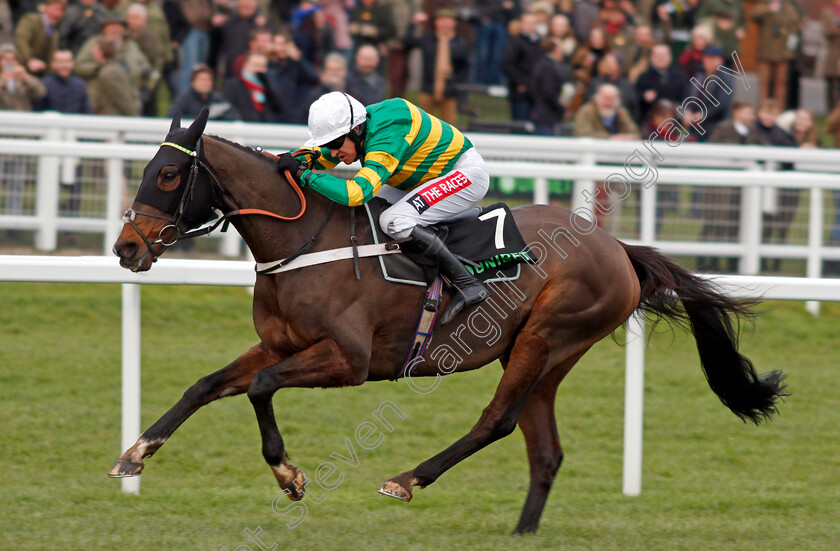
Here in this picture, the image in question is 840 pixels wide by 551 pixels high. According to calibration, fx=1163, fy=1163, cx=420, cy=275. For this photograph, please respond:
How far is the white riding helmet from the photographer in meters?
4.27

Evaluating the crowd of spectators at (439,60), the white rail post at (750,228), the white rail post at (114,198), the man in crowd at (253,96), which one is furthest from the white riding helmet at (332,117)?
the man in crowd at (253,96)

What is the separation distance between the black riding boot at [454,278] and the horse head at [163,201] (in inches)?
34.3

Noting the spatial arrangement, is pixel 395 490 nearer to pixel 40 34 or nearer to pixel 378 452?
pixel 378 452

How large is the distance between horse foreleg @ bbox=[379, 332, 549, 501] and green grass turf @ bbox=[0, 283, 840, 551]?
335 mm

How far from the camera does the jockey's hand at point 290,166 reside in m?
4.41

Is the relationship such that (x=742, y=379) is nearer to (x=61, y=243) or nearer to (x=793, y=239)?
(x=793, y=239)

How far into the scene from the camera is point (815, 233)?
793 centimetres

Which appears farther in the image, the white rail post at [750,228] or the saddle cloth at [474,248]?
the white rail post at [750,228]

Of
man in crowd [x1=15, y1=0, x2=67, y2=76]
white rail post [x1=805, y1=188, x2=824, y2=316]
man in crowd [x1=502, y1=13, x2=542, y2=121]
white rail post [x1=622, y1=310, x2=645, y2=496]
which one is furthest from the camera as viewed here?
man in crowd [x1=502, y1=13, x2=542, y2=121]

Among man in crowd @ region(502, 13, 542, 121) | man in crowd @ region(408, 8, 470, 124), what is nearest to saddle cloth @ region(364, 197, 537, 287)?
man in crowd @ region(502, 13, 542, 121)

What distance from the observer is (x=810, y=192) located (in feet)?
26.1

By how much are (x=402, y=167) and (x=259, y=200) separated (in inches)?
23.3

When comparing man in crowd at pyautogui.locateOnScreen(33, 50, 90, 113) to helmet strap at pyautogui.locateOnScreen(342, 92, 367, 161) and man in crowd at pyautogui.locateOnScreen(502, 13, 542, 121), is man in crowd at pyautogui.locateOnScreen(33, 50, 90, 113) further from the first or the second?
helmet strap at pyautogui.locateOnScreen(342, 92, 367, 161)

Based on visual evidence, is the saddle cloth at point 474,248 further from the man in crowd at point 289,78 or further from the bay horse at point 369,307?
the man in crowd at point 289,78
